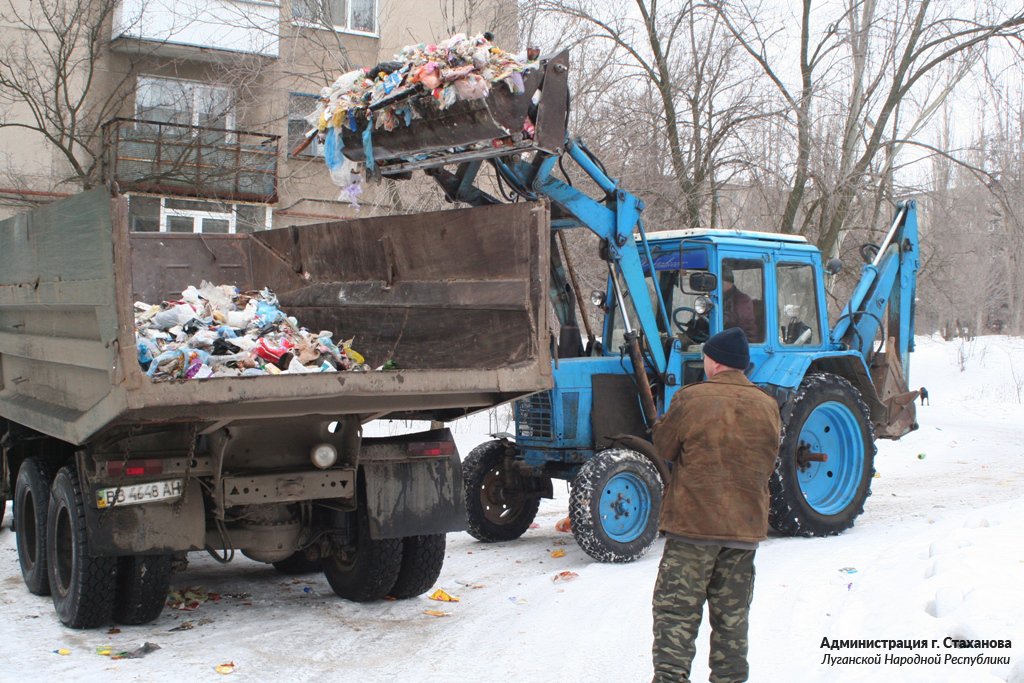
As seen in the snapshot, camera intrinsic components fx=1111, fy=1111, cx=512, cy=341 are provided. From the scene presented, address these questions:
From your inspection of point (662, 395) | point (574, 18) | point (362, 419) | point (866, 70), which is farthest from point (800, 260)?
point (866, 70)

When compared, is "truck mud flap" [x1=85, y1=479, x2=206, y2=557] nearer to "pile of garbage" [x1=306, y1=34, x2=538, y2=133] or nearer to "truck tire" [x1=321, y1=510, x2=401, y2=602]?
"truck tire" [x1=321, y1=510, x2=401, y2=602]

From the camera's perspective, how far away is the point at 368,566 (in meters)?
7.01

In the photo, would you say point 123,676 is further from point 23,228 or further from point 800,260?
point 800,260

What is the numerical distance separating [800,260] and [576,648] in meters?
4.74

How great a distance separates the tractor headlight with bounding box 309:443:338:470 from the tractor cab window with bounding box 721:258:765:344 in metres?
3.69

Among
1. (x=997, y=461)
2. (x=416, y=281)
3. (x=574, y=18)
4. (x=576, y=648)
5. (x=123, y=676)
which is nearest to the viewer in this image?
(x=123, y=676)

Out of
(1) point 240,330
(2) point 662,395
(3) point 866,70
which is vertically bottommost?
(2) point 662,395

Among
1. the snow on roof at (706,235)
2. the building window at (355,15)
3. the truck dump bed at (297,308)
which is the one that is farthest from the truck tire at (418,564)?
the building window at (355,15)

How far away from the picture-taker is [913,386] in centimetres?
2691

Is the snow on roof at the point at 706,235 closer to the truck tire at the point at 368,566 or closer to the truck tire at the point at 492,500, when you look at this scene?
the truck tire at the point at 492,500

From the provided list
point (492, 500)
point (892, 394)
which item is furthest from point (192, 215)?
point (892, 394)

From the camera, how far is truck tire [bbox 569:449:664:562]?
25.6 feet

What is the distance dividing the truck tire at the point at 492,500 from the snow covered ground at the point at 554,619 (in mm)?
197

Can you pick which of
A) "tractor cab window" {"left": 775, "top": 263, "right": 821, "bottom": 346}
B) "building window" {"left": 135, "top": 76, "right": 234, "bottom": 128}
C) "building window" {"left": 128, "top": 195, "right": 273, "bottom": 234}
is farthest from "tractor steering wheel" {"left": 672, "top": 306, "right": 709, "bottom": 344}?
"building window" {"left": 135, "top": 76, "right": 234, "bottom": 128}
